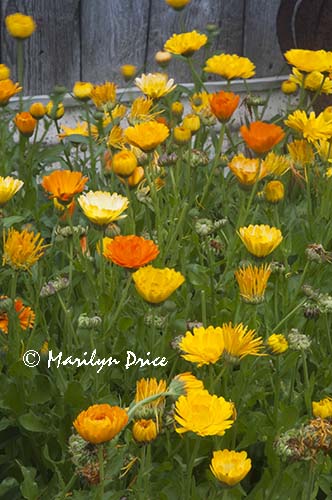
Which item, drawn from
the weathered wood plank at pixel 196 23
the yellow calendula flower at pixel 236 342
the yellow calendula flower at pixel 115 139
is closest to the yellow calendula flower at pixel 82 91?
the yellow calendula flower at pixel 115 139

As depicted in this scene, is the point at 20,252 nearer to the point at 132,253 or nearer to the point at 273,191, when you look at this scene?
the point at 132,253

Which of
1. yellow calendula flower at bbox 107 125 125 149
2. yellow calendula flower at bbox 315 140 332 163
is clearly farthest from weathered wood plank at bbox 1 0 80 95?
yellow calendula flower at bbox 315 140 332 163

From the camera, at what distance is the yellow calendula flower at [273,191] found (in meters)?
1.97

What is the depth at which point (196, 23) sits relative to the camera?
390 cm

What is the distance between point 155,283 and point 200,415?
29 cm

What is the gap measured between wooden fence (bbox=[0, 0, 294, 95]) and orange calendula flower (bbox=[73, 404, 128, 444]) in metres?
2.56

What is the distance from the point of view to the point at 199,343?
136cm

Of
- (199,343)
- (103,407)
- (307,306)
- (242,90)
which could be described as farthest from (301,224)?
(242,90)

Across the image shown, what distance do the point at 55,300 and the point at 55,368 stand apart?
257 mm

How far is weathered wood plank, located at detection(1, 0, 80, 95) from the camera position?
3.51 metres

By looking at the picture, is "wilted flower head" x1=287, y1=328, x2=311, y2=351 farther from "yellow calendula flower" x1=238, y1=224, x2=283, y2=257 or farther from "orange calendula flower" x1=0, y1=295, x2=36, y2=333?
"orange calendula flower" x1=0, y1=295, x2=36, y2=333

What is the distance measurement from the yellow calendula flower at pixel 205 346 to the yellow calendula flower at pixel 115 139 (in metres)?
0.84

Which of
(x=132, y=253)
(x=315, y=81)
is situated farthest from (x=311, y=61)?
(x=132, y=253)

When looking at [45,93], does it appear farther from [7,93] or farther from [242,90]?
[7,93]
